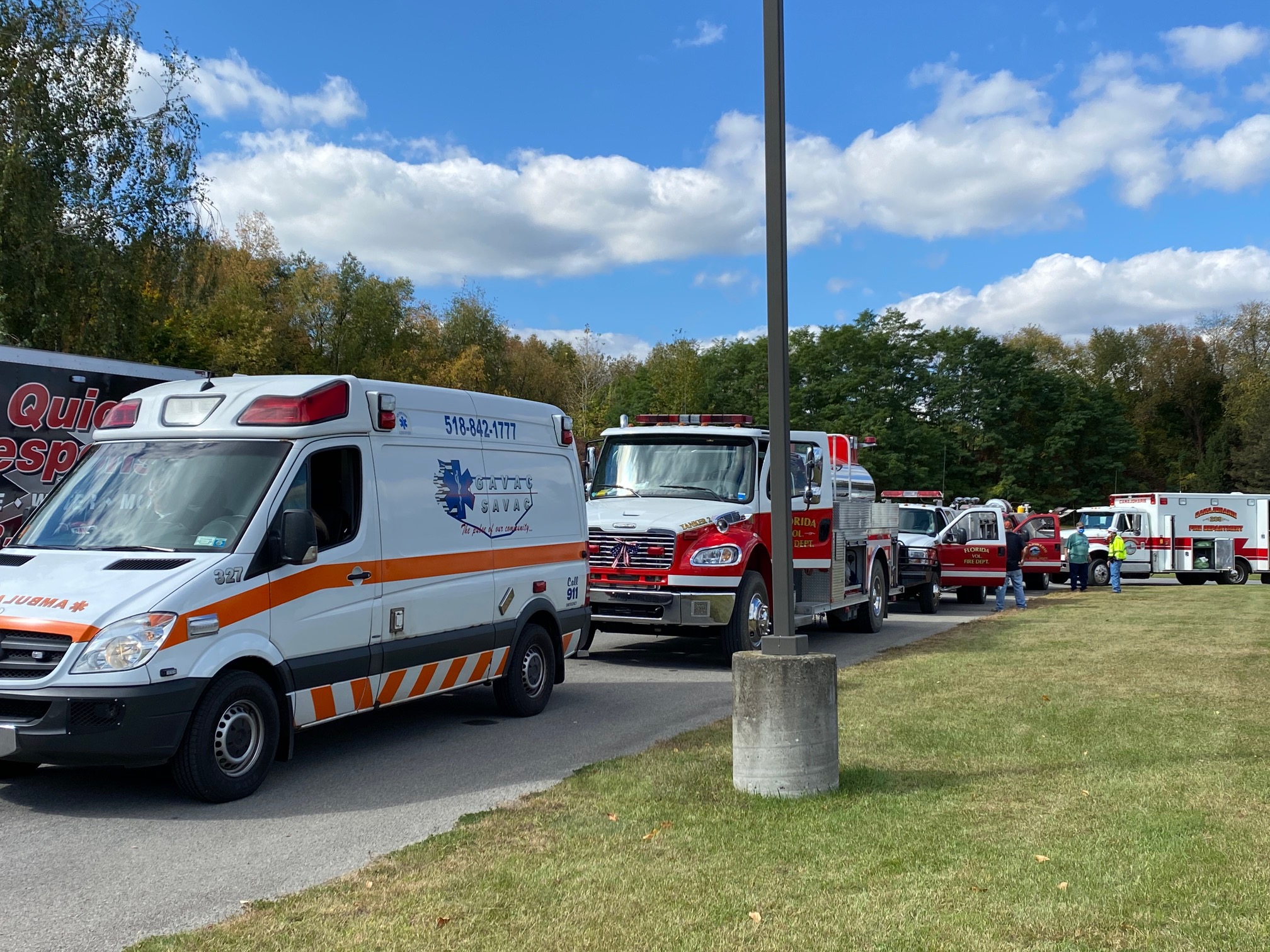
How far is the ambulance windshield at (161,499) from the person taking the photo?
7.11m

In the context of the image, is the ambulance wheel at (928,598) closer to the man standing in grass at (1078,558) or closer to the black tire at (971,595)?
the black tire at (971,595)

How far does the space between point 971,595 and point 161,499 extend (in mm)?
21238

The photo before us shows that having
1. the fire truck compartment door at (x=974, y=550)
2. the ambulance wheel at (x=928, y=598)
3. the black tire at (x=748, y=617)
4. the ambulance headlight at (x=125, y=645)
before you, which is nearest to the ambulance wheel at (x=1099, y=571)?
the fire truck compartment door at (x=974, y=550)

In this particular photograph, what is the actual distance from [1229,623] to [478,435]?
1436 centimetres

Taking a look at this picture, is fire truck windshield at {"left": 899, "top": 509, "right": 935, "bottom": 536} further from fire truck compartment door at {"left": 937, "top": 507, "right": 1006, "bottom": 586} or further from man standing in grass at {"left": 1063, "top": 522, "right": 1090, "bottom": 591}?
man standing in grass at {"left": 1063, "top": 522, "right": 1090, "bottom": 591}

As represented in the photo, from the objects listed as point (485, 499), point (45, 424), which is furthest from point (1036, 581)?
point (45, 424)

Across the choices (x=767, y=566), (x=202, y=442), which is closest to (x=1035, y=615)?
(x=767, y=566)

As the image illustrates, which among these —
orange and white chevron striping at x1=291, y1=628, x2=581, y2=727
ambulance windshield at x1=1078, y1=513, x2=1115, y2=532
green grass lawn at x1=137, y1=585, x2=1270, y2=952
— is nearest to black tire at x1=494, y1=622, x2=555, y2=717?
orange and white chevron striping at x1=291, y1=628, x2=581, y2=727

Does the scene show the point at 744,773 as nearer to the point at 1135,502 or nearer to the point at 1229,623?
the point at 1229,623

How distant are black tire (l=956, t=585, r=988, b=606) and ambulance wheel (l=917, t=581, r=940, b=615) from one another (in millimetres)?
2125

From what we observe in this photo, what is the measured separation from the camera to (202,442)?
758 cm

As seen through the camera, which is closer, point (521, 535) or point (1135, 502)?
point (521, 535)

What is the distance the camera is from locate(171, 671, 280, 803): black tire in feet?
21.5

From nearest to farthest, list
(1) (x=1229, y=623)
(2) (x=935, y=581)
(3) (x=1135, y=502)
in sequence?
(1) (x=1229, y=623), (2) (x=935, y=581), (3) (x=1135, y=502)
